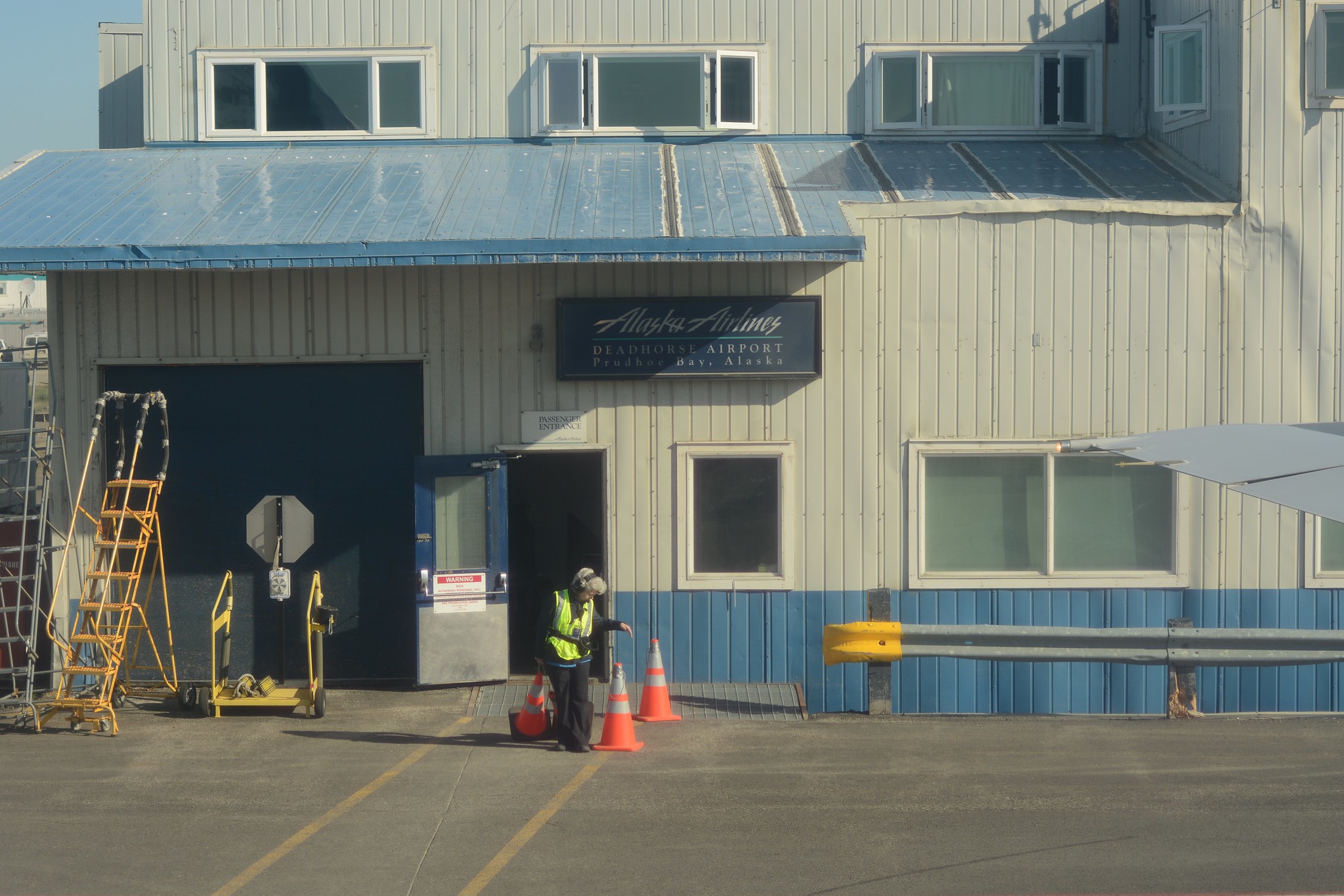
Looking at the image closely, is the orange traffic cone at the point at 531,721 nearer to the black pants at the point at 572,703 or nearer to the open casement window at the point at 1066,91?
the black pants at the point at 572,703

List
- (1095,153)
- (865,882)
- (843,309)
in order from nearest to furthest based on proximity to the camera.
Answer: (865,882) < (843,309) < (1095,153)

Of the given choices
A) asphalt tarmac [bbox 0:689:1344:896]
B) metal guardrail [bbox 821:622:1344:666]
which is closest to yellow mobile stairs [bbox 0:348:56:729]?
asphalt tarmac [bbox 0:689:1344:896]

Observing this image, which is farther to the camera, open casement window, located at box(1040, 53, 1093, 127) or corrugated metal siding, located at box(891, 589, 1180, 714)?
open casement window, located at box(1040, 53, 1093, 127)

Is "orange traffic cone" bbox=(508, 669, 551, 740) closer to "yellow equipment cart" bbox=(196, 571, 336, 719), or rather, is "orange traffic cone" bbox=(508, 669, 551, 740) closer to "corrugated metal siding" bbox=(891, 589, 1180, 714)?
"yellow equipment cart" bbox=(196, 571, 336, 719)

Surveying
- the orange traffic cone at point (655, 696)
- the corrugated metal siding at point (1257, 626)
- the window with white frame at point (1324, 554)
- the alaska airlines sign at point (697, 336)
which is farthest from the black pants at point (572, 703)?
→ the window with white frame at point (1324, 554)

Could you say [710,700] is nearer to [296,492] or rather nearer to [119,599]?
[296,492]

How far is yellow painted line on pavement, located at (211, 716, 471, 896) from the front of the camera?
768cm

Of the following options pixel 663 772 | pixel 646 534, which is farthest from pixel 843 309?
pixel 663 772

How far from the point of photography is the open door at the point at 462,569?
12859 millimetres

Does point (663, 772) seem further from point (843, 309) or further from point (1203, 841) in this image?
point (843, 309)

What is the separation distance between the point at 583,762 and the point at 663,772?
0.76 meters

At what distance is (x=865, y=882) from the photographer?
7.64 m

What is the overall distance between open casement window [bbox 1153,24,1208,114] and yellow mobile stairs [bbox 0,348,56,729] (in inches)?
488

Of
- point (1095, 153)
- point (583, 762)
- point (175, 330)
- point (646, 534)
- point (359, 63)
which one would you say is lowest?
point (583, 762)
